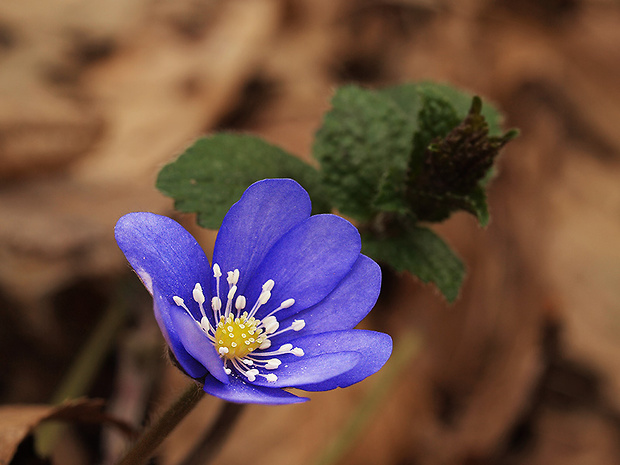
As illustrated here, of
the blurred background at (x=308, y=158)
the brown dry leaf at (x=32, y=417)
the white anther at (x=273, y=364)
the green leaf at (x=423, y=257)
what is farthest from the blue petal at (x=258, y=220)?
the blurred background at (x=308, y=158)

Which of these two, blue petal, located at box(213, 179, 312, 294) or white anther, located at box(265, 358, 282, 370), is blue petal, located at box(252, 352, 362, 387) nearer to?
white anther, located at box(265, 358, 282, 370)

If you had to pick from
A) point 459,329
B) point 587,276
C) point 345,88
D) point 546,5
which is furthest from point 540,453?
point 546,5

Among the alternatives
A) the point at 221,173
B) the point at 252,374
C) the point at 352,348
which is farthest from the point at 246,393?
the point at 221,173

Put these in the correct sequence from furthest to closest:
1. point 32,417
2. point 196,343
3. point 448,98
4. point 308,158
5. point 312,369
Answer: point 308,158, point 448,98, point 32,417, point 312,369, point 196,343

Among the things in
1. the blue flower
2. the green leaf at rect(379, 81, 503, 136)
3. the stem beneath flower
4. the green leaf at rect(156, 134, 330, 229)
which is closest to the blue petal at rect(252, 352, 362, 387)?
the blue flower

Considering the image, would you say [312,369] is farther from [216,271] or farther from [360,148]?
[360,148]

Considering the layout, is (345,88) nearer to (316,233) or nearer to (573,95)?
(316,233)
